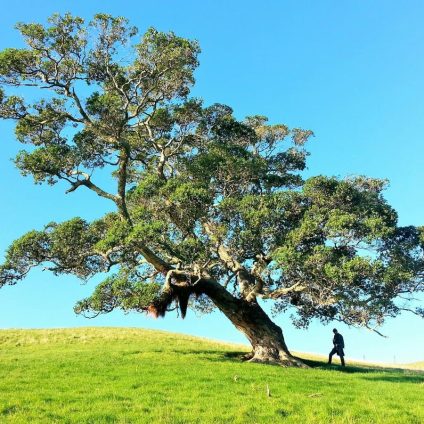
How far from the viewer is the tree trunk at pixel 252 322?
93.6 ft

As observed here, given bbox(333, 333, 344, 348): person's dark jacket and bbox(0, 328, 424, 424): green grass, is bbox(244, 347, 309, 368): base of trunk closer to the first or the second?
bbox(0, 328, 424, 424): green grass

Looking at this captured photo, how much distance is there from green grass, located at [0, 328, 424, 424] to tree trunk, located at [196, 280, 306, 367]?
2727 mm

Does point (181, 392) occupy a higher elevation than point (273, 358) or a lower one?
lower

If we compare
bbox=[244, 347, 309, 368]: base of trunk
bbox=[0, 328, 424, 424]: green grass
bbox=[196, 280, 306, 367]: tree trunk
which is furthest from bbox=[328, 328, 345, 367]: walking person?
bbox=[0, 328, 424, 424]: green grass

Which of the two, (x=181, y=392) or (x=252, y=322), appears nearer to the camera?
(x=181, y=392)

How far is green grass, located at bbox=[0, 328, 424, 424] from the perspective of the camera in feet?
47.1

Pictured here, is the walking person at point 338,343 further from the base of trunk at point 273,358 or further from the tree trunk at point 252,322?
the base of trunk at point 273,358

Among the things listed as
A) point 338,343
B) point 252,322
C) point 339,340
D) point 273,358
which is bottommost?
point 273,358

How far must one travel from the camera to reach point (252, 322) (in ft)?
95.2

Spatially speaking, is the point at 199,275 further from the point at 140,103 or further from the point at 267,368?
the point at 140,103

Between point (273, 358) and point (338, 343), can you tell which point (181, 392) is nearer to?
point (273, 358)

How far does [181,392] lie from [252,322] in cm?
1256

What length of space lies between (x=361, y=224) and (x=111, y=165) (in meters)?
14.6

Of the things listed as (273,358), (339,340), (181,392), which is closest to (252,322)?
(273,358)
